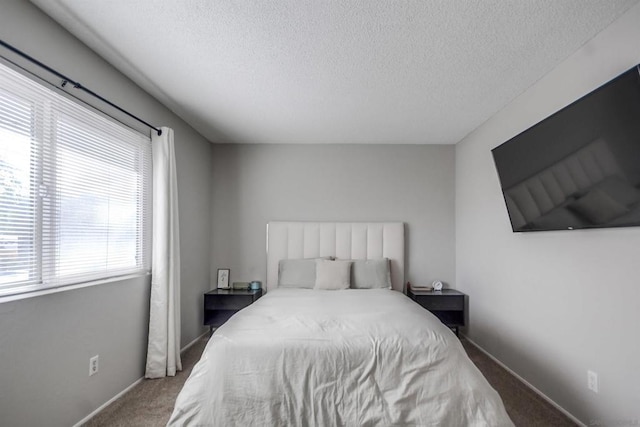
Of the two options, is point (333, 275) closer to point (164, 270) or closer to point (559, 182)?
point (164, 270)

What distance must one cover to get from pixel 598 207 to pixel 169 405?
3.12 m

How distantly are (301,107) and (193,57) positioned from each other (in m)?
1.10

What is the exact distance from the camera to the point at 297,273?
3.71 m

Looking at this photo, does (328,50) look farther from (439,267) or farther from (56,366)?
(439,267)

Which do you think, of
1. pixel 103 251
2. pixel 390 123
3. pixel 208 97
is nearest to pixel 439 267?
pixel 390 123

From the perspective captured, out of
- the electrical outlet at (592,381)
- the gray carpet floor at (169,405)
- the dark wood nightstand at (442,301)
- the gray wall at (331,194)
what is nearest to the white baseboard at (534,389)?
the gray carpet floor at (169,405)

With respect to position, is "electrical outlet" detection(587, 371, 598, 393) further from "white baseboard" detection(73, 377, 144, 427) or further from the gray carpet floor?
"white baseboard" detection(73, 377, 144, 427)

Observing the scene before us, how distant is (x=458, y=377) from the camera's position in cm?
178

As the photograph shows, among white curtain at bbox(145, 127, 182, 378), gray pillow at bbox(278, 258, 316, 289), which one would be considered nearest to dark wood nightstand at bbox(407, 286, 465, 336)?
gray pillow at bbox(278, 258, 316, 289)

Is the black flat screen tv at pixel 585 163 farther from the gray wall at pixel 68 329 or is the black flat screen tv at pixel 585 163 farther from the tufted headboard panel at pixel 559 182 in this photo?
the gray wall at pixel 68 329

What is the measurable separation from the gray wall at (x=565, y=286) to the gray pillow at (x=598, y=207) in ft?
0.45

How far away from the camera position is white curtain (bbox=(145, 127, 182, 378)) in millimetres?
2680

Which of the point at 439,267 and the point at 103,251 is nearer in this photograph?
the point at 103,251

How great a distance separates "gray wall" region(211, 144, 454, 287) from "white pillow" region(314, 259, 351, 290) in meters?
0.73
